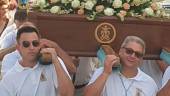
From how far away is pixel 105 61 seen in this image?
3906 millimetres

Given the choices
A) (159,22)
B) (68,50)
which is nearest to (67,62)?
(68,50)

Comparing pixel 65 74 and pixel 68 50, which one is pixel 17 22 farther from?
pixel 65 74

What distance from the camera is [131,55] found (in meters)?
3.98

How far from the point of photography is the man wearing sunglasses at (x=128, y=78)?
13.1 feet

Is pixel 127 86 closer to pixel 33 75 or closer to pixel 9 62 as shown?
pixel 33 75

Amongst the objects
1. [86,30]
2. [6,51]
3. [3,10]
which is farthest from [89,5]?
[3,10]

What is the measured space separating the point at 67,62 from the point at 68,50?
21cm

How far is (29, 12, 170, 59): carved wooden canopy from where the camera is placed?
4.68 m

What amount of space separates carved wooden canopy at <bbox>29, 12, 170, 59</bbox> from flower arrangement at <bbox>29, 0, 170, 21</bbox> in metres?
0.08

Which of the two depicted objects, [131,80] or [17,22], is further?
[17,22]

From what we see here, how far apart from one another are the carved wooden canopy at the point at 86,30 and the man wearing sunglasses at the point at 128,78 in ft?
2.02

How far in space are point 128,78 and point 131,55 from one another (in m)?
0.22

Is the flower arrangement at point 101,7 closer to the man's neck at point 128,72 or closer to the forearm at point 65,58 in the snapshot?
the forearm at point 65,58

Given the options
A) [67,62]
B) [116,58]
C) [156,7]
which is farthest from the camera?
[156,7]
